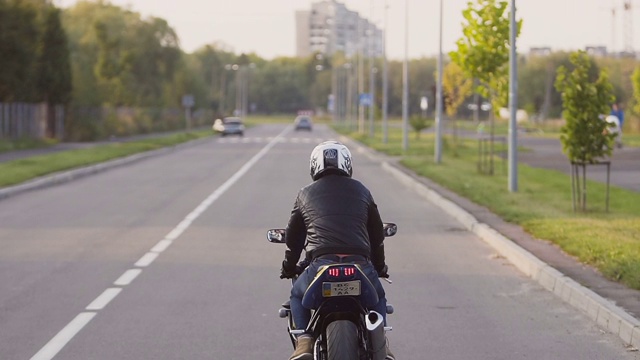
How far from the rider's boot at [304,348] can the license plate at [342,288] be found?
0.42 m

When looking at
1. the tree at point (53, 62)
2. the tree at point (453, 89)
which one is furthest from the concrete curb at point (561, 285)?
the tree at point (53, 62)

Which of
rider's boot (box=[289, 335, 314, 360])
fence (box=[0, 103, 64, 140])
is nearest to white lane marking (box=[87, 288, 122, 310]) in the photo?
rider's boot (box=[289, 335, 314, 360])

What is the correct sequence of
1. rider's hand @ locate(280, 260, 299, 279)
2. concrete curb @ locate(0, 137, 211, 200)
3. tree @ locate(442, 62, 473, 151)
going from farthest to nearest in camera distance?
tree @ locate(442, 62, 473, 151) → concrete curb @ locate(0, 137, 211, 200) → rider's hand @ locate(280, 260, 299, 279)

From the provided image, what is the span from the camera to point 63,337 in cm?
962

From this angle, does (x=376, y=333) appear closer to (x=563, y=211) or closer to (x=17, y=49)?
(x=563, y=211)

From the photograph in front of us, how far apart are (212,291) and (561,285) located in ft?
11.1

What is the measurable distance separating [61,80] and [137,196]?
35124 millimetres

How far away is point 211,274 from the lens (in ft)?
44.2

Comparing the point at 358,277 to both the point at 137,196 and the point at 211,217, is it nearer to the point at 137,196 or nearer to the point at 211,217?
the point at 211,217

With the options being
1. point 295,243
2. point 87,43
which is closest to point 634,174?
point 295,243

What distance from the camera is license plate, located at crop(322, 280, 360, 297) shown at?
20.9 feet

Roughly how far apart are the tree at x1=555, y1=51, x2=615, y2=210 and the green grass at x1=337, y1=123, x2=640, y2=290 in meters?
1.03

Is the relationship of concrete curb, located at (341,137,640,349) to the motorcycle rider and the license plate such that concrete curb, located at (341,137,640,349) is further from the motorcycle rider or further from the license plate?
→ the license plate

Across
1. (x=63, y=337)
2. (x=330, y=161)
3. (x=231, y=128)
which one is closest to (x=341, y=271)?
(x=330, y=161)
